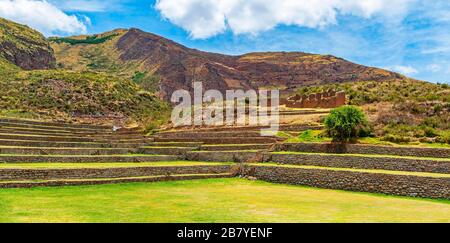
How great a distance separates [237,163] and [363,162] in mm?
7303

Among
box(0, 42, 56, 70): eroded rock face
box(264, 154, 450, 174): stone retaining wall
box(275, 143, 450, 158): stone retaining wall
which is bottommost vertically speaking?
→ box(264, 154, 450, 174): stone retaining wall

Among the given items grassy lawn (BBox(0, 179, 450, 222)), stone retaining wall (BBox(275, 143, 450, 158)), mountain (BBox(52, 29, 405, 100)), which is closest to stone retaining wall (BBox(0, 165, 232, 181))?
grassy lawn (BBox(0, 179, 450, 222))

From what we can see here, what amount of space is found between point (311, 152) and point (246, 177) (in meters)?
4.23

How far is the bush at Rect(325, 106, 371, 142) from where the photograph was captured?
2394 centimetres

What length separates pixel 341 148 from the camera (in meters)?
23.5

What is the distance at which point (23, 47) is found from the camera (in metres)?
81.6

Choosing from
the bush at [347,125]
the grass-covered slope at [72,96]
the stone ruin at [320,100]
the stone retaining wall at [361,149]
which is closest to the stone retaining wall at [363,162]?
the stone retaining wall at [361,149]

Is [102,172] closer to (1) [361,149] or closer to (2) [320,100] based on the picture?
(1) [361,149]

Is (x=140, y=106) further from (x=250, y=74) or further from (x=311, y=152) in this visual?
(x=250, y=74)

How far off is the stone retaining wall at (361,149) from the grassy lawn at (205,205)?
16.1 feet

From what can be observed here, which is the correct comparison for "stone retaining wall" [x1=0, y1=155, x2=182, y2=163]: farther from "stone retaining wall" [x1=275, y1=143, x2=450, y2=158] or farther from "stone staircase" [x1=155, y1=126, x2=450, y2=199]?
"stone retaining wall" [x1=275, y1=143, x2=450, y2=158]

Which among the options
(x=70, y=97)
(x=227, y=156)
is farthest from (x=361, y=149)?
(x=70, y=97)

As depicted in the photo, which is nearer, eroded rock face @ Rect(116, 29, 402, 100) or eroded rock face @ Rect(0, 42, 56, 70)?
eroded rock face @ Rect(0, 42, 56, 70)
